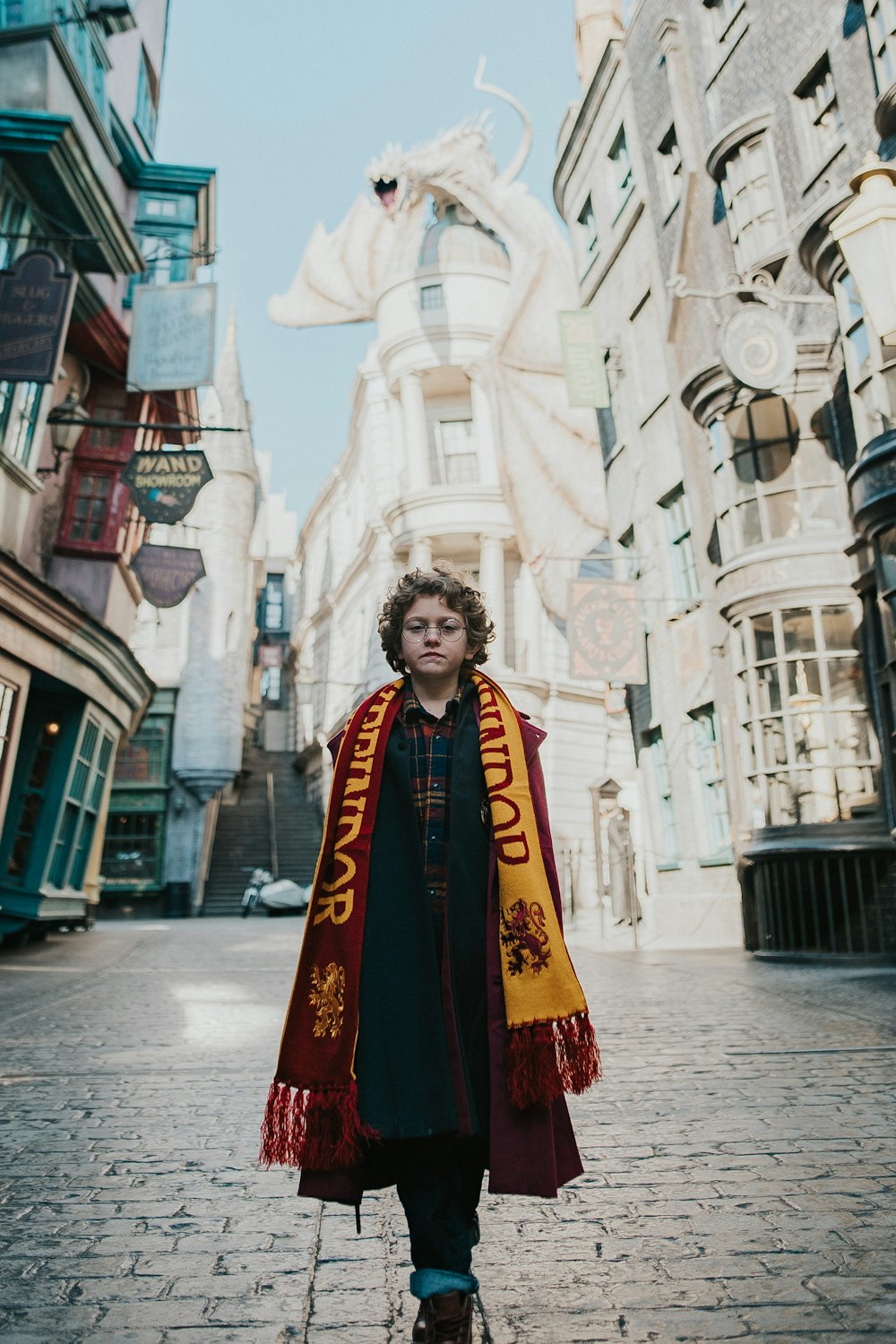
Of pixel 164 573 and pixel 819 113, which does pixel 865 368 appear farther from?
pixel 164 573

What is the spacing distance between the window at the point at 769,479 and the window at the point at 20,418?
8.66m

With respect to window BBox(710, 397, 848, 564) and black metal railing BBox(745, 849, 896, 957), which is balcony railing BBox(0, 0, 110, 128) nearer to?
window BBox(710, 397, 848, 564)

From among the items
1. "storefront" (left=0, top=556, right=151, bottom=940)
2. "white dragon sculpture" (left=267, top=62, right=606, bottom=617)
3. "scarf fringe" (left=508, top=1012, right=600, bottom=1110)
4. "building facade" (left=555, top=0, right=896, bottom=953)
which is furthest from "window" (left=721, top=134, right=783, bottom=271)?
"scarf fringe" (left=508, top=1012, right=600, bottom=1110)

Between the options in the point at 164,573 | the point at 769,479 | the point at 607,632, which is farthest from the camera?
the point at 607,632

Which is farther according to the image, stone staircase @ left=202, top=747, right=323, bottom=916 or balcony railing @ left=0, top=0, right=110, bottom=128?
stone staircase @ left=202, top=747, right=323, bottom=916

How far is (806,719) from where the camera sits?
40.5 ft

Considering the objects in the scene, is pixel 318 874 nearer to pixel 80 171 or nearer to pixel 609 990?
pixel 609 990

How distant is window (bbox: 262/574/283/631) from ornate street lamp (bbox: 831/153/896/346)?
55.5 m

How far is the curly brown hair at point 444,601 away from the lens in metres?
2.86

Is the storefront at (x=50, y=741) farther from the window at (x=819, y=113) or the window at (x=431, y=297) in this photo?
the window at (x=431, y=297)

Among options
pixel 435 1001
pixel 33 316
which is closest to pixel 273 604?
pixel 33 316

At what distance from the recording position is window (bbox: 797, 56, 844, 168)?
13242mm

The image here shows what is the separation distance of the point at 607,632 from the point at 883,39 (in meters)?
8.40

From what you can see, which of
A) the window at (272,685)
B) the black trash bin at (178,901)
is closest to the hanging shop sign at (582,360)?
the black trash bin at (178,901)
